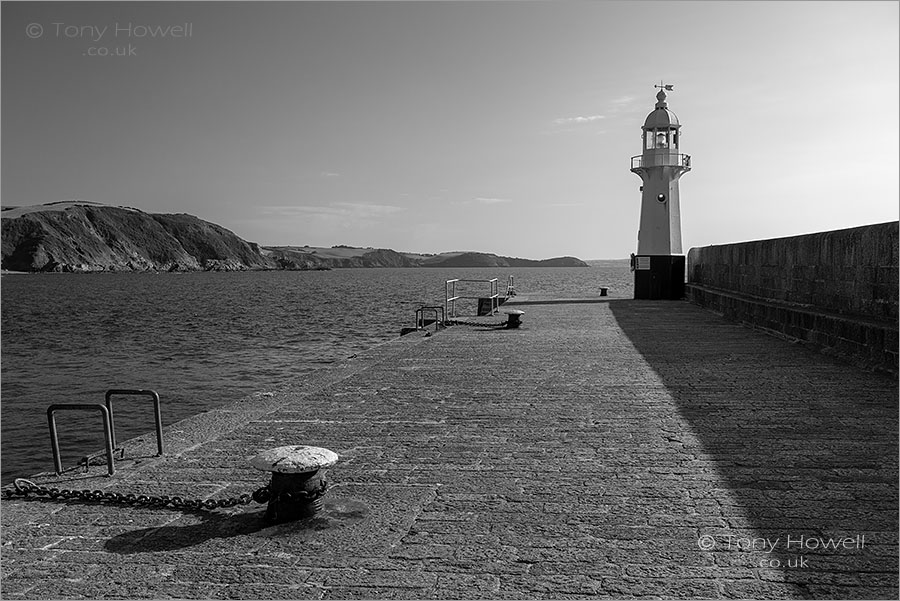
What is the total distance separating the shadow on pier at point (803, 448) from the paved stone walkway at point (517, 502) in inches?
0.8

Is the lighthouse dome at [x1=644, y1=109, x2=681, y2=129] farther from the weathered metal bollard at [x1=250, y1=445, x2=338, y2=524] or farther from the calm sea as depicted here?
the weathered metal bollard at [x1=250, y1=445, x2=338, y2=524]

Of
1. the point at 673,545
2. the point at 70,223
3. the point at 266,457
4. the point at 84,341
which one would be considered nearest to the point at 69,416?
the point at 266,457

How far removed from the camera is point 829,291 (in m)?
12.3

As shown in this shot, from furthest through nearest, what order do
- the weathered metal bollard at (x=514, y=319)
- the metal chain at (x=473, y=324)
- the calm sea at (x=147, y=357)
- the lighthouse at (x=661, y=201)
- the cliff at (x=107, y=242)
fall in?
the cliff at (x=107, y=242)
the lighthouse at (x=661, y=201)
the metal chain at (x=473, y=324)
the weathered metal bollard at (x=514, y=319)
the calm sea at (x=147, y=357)

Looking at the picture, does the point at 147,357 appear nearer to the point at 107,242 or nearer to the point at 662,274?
the point at 662,274

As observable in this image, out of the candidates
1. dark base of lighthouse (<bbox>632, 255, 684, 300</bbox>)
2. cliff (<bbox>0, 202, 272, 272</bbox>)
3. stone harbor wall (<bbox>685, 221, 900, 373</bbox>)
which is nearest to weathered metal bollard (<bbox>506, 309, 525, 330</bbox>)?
stone harbor wall (<bbox>685, 221, 900, 373</bbox>)

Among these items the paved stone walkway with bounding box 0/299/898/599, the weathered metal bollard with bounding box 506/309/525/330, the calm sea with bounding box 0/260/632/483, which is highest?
the weathered metal bollard with bounding box 506/309/525/330

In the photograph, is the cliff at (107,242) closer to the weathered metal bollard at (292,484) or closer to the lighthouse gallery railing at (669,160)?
the lighthouse gallery railing at (669,160)

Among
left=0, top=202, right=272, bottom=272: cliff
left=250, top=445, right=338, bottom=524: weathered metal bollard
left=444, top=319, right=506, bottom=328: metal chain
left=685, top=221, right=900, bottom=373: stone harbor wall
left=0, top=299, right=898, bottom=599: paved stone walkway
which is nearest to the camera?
left=0, top=299, right=898, bottom=599: paved stone walkway

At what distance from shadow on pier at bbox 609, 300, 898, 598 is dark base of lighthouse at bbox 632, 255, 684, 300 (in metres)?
15.8

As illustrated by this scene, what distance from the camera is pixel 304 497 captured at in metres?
4.53

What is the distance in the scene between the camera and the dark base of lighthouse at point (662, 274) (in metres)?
27.6

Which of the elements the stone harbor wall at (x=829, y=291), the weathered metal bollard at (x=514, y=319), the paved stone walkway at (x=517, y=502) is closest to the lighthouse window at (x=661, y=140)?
the stone harbor wall at (x=829, y=291)

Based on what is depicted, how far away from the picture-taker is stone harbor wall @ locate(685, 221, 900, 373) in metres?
9.66
